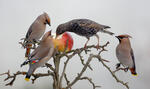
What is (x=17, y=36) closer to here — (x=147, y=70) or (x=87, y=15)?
(x=87, y=15)

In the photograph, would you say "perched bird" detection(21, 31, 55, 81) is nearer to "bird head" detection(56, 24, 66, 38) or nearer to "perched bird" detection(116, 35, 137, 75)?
"bird head" detection(56, 24, 66, 38)

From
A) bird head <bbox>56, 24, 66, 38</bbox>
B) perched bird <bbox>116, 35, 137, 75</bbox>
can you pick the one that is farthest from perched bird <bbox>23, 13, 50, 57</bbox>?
perched bird <bbox>116, 35, 137, 75</bbox>

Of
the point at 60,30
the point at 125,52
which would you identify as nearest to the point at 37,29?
the point at 60,30

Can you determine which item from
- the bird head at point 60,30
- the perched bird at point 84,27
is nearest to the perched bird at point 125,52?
the perched bird at point 84,27

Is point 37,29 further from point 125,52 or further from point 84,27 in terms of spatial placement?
point 125,52

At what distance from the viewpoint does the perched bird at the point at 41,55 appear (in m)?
0.68

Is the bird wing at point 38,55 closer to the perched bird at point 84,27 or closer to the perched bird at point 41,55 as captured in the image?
the perched bird at point 41,55

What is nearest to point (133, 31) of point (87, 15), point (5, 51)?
point (87, 15)

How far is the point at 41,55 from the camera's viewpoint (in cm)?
70

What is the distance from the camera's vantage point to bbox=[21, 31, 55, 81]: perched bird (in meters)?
0.68

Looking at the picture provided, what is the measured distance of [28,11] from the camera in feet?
4.35

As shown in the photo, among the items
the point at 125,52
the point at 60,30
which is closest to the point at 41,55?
the point at 60,30

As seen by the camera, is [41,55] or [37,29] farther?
[37,29]

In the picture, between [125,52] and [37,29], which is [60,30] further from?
[125,52]
